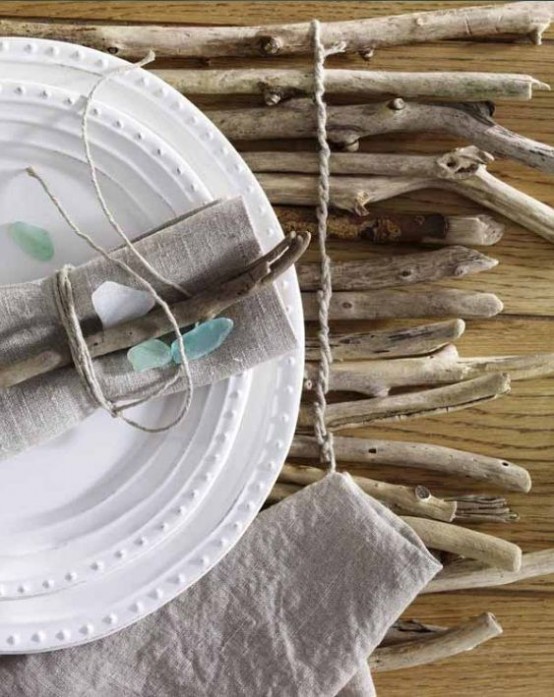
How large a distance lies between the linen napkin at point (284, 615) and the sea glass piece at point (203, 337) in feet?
0.61

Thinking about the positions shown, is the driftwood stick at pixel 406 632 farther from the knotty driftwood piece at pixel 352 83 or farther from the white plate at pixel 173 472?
the knotty driftwood piece at pixel 352 83

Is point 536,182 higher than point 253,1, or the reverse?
point 253,1

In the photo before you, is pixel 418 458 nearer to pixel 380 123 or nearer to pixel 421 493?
pixel 421 493

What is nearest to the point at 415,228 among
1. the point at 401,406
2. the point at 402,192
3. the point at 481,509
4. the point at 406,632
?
the point at 402,192

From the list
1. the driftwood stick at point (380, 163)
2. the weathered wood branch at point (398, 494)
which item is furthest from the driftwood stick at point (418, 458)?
the driftwood stick at point (380, 163)

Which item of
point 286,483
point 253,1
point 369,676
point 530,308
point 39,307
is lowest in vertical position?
point 369,676

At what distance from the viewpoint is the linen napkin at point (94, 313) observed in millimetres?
673

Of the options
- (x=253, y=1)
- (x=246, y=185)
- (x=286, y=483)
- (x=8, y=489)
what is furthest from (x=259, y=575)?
(x=253, y=1)

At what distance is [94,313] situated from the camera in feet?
2.21

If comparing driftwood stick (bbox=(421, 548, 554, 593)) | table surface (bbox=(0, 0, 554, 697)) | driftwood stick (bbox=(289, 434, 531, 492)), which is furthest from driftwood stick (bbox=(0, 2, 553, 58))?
driftwood stick (bbox=(421, 548, 554, 593))

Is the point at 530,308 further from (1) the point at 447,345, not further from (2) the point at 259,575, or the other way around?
(2) the point at 259,575

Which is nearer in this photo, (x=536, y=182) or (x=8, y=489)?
(x=8, y=489)

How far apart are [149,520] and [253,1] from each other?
44 centimetres

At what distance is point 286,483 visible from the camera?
0.82m
